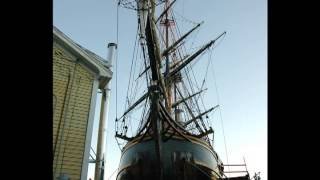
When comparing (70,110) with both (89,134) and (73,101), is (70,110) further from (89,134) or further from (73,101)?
(89,134)

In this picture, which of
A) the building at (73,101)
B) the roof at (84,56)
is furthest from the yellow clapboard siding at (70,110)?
the roof at (84,56)

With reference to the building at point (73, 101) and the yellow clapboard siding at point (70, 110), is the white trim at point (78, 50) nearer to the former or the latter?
the building at point (73, 101)

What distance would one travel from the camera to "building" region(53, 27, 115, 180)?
32.2 ft

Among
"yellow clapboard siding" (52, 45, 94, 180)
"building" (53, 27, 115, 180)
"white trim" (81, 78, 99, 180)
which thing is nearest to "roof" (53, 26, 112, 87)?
"building" (53, 27, 115, 180)

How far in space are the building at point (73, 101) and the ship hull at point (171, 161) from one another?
2744mm

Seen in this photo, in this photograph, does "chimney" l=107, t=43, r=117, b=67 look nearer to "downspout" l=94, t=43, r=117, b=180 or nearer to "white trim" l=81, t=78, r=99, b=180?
"downspout" l=94, t=43, r=117, b=180

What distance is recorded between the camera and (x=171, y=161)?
1213 cm
